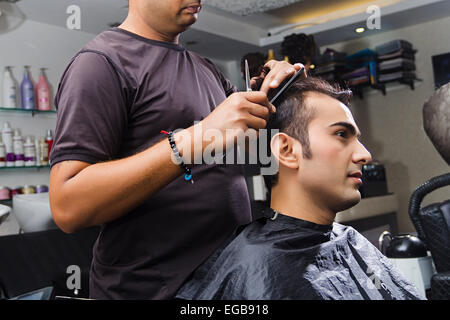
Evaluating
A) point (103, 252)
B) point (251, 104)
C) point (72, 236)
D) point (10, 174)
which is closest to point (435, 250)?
point (251, 104)

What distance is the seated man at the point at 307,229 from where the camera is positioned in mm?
1188

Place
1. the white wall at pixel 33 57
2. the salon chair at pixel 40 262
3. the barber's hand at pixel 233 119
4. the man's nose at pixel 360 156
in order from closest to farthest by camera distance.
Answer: the barber's hand at pixel 233 119 < the man's nose at pixel 360 156 < the salon chair at pixel 40 262 < the white wall at pixel 33 57

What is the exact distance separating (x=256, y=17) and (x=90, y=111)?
4989 mm

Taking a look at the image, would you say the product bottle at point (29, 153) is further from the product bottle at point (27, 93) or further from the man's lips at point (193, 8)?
the man's lips at point (193, 8)

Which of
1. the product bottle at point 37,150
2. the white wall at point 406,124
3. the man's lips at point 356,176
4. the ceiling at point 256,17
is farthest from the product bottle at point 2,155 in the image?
the white wall at point 406,124

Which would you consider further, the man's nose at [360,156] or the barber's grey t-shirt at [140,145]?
the man's nose at [360,156]

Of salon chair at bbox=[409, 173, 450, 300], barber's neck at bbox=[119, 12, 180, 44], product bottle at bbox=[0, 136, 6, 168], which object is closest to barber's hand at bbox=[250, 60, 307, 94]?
barber's neck at bbox=[119, 12, 180, 44]

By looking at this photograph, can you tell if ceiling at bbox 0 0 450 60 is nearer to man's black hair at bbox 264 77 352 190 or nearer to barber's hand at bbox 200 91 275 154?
man's black hair at bbox 264 77 352 190

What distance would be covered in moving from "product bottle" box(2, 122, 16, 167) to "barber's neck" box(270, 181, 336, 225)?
3.51 metres

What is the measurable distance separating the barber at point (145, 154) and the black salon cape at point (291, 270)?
6 cm

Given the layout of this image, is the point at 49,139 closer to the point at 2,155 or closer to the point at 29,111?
the point at 29,111

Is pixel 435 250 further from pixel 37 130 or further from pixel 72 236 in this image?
pixel 37 130
